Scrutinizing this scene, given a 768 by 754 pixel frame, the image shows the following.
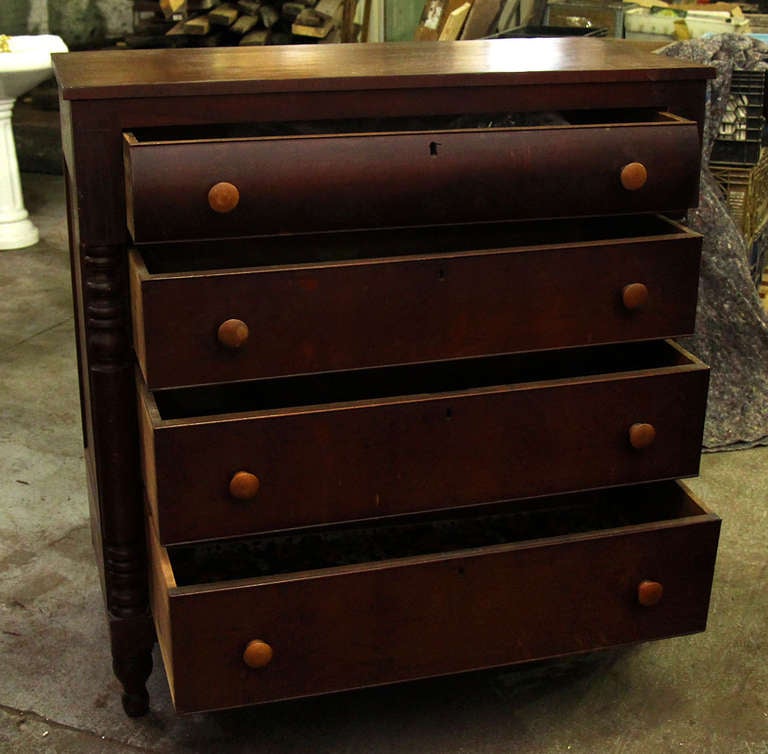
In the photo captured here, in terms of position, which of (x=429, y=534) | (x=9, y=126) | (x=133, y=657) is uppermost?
(x=9, y=126)

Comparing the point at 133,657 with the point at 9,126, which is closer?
the point at 133,657

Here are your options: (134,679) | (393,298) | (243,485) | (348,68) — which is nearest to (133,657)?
(134,679)

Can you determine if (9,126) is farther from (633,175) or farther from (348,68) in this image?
(633,175)

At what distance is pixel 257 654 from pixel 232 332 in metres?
0.45

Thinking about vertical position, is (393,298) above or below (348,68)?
below

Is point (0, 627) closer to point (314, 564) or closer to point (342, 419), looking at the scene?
point (314, 564)

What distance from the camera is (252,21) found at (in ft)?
17.4

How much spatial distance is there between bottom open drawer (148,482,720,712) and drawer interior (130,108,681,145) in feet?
1.90

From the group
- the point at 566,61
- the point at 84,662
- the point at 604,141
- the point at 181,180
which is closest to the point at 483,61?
the point at 566,61

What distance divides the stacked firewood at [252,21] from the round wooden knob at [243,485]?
3.85 metres

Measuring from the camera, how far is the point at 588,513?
2.08 meters

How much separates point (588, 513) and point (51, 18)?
4.80 meters

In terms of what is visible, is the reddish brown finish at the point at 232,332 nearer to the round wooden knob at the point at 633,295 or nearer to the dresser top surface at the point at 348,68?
the dresser top surface at the point at 348,68

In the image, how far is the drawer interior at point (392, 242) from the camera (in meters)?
1.77
